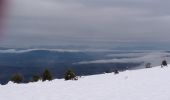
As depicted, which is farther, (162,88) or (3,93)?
(3,93)

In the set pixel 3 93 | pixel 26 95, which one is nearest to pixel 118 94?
pixel 26 95

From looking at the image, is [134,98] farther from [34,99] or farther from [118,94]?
[34,99]

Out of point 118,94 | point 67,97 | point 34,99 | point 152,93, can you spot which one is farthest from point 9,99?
point 152,93

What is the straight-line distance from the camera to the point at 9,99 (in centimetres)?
2339

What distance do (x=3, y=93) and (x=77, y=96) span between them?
5623mm

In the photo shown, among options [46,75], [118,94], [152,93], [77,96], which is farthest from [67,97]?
[46,75]

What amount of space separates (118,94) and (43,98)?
3566mm

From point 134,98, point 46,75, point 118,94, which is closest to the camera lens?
point 134,98

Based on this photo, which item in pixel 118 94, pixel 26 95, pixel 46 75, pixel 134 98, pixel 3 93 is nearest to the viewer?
pixel 134 98

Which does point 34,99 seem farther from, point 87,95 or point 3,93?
point 3,93

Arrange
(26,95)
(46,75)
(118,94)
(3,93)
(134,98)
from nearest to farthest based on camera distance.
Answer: (134,98) → (118,94) → (26,95) → (3,93) → (46,75)

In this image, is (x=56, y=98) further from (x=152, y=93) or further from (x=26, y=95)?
(x=152, y=93)

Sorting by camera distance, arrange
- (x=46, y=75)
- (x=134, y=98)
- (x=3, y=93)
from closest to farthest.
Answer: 1. (x=134, y=98)
2. (x=3, y=93)
3. (x=46, y=75)

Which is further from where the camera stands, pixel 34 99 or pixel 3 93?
pixel 3 93
